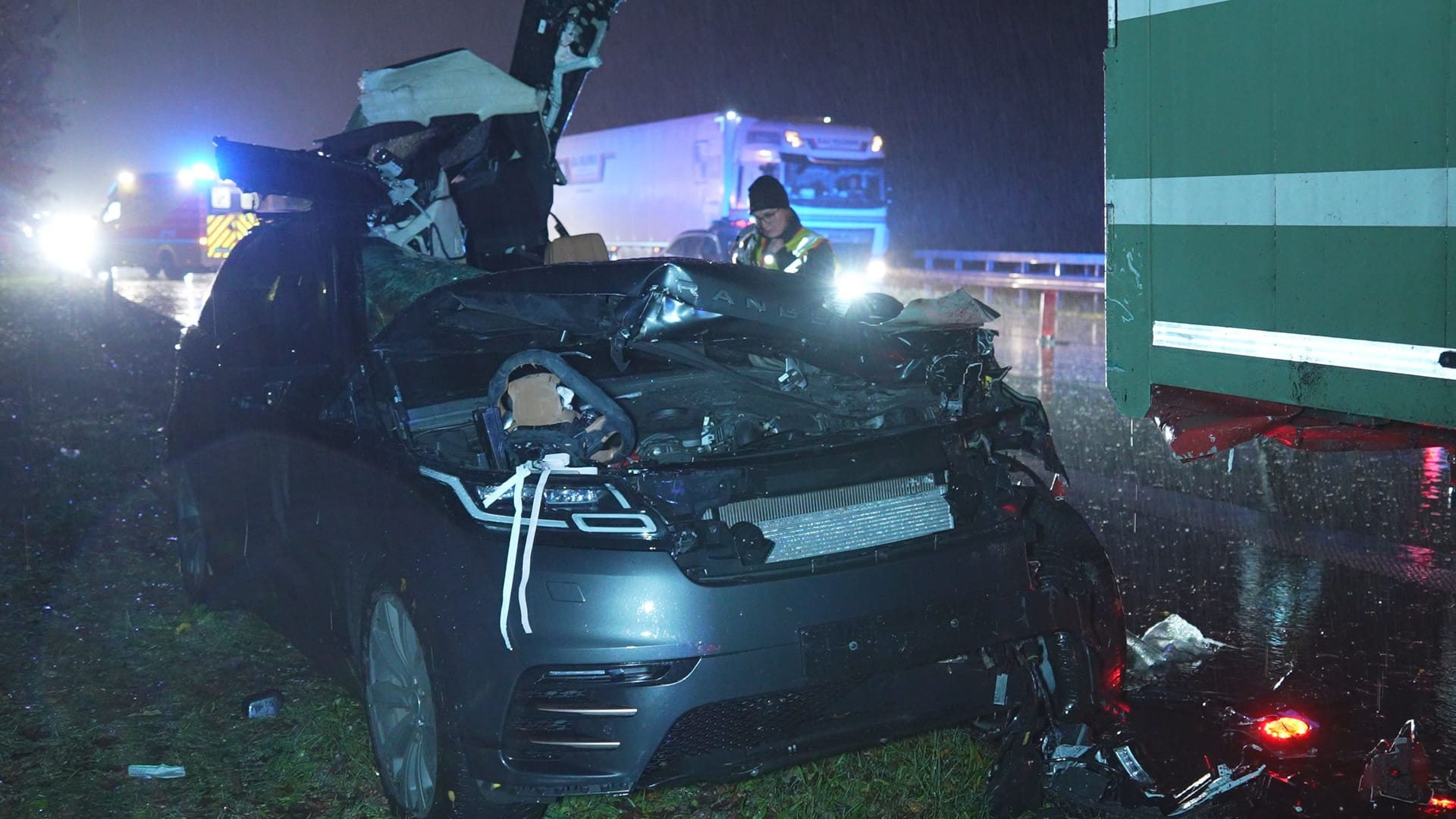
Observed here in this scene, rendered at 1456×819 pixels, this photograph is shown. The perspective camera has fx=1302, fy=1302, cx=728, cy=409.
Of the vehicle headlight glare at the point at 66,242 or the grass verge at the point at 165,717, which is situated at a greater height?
the vehicle headlight glare at the point at 66,242

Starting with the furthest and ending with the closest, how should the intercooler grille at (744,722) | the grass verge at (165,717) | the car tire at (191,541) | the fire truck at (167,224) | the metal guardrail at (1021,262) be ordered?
the fire truck at (167,224) → the metal guardrail at (1021,262) → the car tire at (191,541) → the grass verge at (165,717) → the intercooler grille at (744,722)

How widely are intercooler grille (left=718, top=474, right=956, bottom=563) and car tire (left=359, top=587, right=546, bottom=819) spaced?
93cm

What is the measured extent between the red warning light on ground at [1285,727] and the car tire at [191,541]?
13.9ft

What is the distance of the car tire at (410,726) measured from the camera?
11.2 ft

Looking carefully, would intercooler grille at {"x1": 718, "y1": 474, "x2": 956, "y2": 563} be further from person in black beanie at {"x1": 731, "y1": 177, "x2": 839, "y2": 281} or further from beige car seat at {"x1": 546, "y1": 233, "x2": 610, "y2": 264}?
person in black beanie at {"x1": 731, "y1": 177, "x2": 839, "y2": 281}

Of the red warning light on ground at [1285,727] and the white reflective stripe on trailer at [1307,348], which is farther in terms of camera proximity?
the red warning light on ground at [1285,727]

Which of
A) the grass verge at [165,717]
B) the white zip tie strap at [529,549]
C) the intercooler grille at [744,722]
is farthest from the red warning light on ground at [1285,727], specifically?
the white zip tie strap at [529,549]

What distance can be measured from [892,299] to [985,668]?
4.69 ft

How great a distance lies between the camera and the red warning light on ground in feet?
13.2

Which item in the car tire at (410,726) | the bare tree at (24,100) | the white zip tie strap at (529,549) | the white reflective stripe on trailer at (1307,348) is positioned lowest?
the car tire at (410,726)

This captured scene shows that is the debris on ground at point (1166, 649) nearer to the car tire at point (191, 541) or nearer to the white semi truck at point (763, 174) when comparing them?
the car tire at point (191, 541)

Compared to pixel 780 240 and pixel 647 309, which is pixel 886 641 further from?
pixel 780 240

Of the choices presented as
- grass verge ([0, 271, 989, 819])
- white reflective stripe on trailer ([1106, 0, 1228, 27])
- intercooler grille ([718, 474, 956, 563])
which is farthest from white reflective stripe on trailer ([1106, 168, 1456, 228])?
grass verge ([0, 271, 989, 819])

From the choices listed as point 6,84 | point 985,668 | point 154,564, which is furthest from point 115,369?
point 6,84
